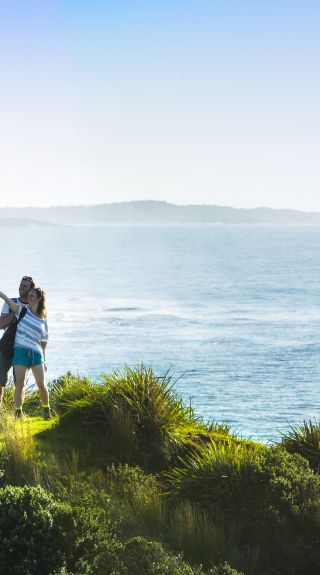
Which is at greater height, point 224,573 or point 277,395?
point 224,573

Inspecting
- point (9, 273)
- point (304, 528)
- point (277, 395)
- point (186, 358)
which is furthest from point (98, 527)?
point (9, 273)

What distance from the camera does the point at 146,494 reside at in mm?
9023

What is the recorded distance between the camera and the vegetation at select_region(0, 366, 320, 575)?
729 cm

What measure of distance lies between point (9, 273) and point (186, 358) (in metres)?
84.6

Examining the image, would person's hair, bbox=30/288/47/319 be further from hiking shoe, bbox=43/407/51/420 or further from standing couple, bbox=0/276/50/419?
hiking shoe, bbox=43/407/51/420

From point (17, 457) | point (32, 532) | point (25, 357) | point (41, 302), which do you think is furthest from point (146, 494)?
point (41, 302)

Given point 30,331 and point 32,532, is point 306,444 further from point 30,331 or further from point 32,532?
point 32,532

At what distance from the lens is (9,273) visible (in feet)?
474

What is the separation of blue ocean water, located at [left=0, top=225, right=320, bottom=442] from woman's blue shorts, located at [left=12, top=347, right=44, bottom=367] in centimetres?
192

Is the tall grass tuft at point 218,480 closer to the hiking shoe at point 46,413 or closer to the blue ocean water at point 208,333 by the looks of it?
the blue ocean water at point 208,333

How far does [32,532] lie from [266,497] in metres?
2.58

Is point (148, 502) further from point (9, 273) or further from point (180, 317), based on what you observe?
point (9, 273)

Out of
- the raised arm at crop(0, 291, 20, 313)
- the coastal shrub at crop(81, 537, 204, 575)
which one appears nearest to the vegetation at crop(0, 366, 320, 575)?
the coastal shrub at crop(81, 537, 204, 575)

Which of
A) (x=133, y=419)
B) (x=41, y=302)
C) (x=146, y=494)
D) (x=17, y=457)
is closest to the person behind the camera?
(x=146, y=494)
